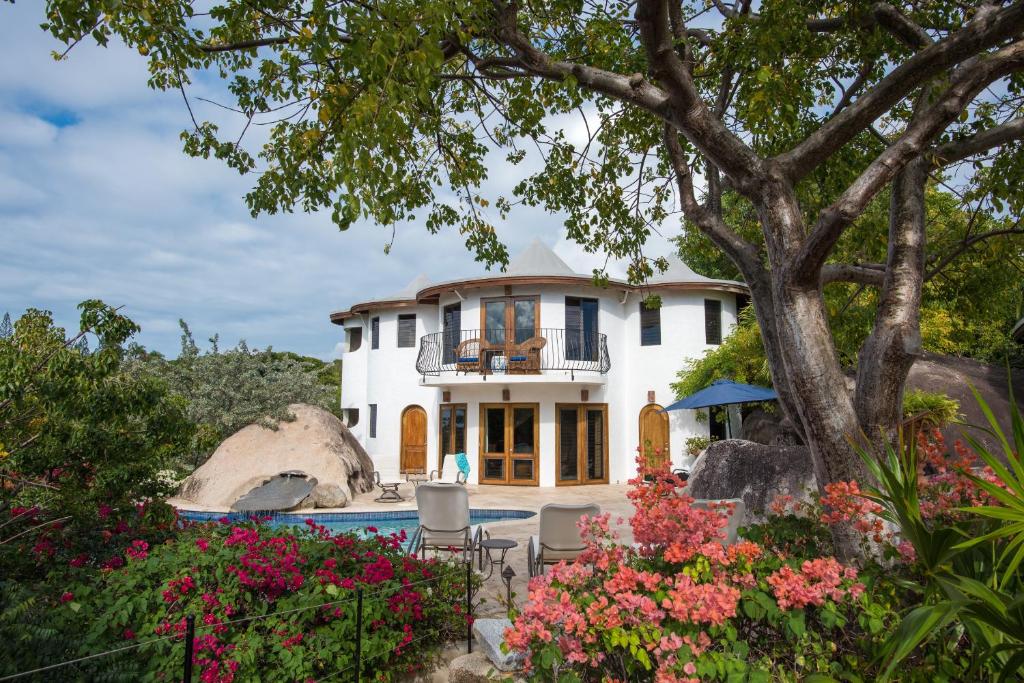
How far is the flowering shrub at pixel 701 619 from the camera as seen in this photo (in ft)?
8.48

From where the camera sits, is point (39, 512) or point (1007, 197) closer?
point (39, 512)

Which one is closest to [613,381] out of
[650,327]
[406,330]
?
[650,327]

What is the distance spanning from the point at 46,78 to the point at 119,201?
173cm

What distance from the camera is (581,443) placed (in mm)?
17594

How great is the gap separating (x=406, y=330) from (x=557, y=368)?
6.05 metres

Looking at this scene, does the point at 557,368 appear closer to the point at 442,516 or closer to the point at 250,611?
the point at 442,516

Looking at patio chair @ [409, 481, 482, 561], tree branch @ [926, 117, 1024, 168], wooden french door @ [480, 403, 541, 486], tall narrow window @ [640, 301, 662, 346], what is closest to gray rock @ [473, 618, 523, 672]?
patio chair @ [409, 481, 482, 561]

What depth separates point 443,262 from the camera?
70.8 ft

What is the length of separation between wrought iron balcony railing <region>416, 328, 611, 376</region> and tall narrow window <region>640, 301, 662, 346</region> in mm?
1303

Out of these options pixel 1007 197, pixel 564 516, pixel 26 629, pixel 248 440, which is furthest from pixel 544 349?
pixel 26 629

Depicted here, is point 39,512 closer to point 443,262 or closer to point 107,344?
point 107,344

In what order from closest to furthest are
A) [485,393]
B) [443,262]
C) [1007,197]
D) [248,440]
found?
[1007,197] → [248,440] → [485,393] → [443,262]

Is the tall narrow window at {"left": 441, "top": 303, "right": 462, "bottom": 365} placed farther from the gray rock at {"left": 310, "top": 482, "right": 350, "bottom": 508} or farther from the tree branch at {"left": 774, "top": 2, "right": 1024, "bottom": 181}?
the tree branch at {"left": 774, "top": 2, "right": 1024, "bottom": 181}

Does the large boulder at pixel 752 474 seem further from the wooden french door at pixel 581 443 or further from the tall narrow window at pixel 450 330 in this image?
the tall narrow window at pixel 450 330
